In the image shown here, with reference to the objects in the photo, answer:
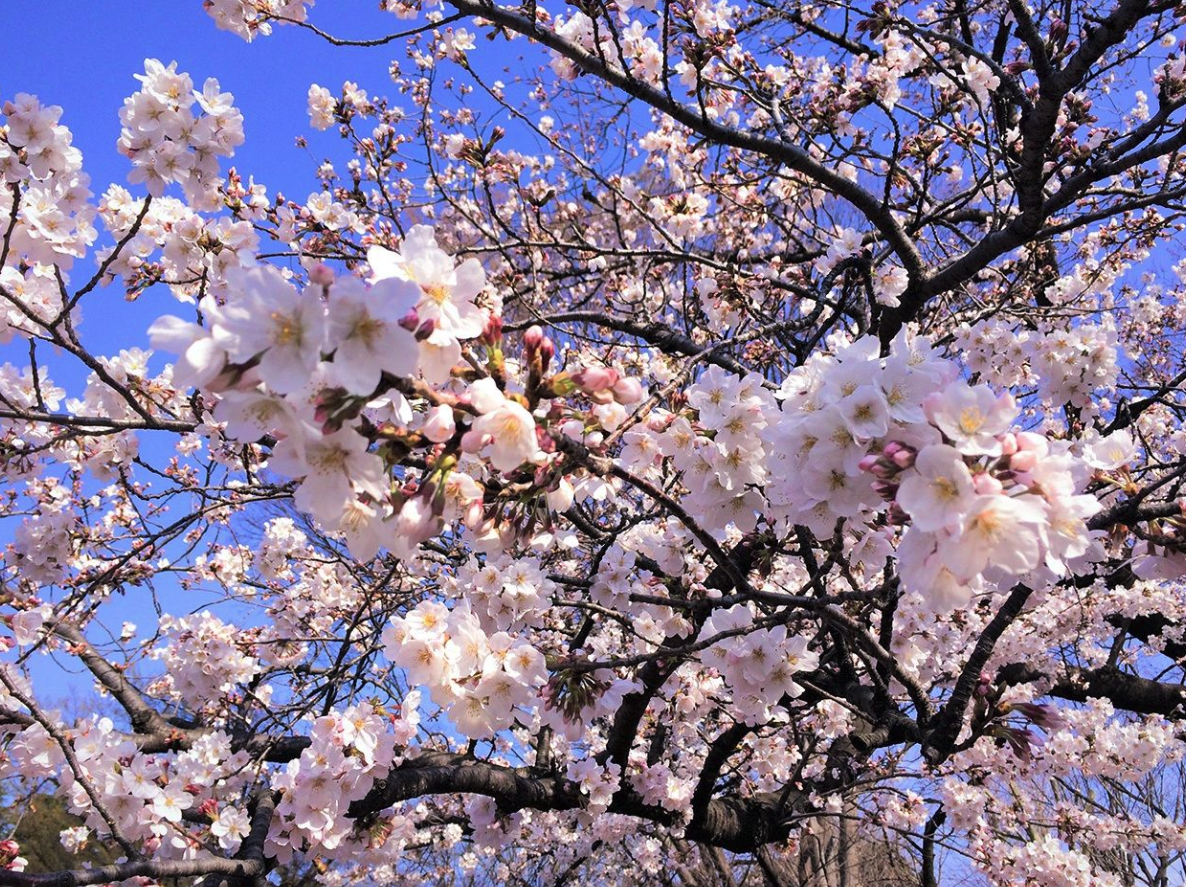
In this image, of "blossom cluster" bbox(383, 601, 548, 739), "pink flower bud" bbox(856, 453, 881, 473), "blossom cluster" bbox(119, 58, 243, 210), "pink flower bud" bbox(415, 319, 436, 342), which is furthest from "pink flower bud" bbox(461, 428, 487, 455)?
"blossom cluster" bbox(119, 58, 243, 210)

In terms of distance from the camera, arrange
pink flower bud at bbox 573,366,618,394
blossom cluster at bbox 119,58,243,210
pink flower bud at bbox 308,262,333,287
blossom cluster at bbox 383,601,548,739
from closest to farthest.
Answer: pink flower bud at bbox 308,262,333,287 → pink flower bud at bbox 573,366,618,394 → blossom cluster at bbox 383,601,548,739 → blossom cluster at bbox 119,58,243,210

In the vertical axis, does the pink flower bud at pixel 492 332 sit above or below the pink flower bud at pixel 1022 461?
above

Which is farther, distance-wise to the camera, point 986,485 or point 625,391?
point 625,391

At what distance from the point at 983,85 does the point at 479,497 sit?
4.49 meters

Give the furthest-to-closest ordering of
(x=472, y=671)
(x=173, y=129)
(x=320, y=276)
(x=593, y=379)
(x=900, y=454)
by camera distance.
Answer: (x=173, y=129)
(x=472, y=671)
(x=593, y=379)
(x=900, y=454)
(x=320, y=276)

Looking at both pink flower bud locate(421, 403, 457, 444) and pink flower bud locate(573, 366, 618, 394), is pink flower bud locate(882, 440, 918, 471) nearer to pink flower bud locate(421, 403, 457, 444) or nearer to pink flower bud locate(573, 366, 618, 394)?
pink flower bud locate(573, 366, 618, 394)

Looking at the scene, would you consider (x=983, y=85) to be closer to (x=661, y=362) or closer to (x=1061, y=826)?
(x=661, y=362)

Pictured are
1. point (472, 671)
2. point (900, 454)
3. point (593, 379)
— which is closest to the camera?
point (900, 454)

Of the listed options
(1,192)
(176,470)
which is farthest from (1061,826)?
(1,192)

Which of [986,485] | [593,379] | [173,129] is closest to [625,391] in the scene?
[593,379]

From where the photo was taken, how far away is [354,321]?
91 cm

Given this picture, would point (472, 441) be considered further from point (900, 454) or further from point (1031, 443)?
point (1031, 443)

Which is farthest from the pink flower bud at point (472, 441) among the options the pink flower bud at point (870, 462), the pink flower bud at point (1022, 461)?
the pink flower bud at point (1022, 461)

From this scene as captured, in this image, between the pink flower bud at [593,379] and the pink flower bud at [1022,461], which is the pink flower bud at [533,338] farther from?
the pink flower bud at [1022,461]
